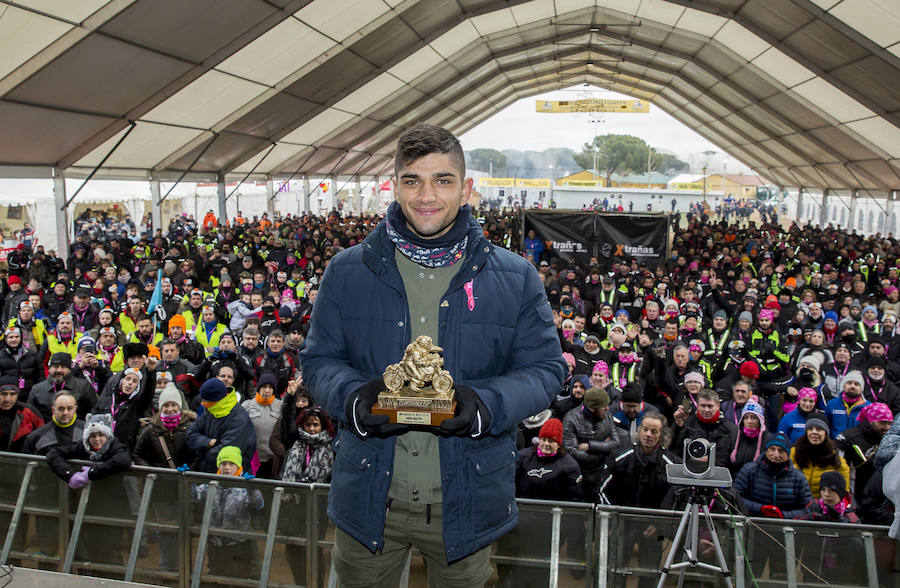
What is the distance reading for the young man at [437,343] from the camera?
194 centimetres

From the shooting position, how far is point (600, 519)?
3908 mm

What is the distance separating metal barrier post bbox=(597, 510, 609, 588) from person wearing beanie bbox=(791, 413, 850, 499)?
228cm

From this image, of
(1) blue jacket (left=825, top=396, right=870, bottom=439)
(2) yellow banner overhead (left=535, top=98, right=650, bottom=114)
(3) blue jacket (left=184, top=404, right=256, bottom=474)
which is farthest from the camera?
(2) yellow banner overhead (left=535, top=98, right=650, bottom=114)

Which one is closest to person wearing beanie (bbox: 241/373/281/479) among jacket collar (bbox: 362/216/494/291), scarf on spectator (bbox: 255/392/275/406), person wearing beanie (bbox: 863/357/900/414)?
Answer: scarf on spectator (bbox: 255/392/275/406)

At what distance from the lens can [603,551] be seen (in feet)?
12.7

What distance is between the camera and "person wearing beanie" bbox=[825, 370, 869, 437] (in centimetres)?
659

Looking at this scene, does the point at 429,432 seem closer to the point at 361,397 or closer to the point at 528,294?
the point at 361,397

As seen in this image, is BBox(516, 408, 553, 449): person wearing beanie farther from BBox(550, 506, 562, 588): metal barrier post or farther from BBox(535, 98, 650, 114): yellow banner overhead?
BBox(535, 98, 650, 114): yellow banner overhead

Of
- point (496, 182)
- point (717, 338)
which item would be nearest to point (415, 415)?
Result: point (717, 338)

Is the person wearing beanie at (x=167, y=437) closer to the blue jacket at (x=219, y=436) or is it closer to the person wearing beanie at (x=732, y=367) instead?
the blue jacket at (x=219, y=436)

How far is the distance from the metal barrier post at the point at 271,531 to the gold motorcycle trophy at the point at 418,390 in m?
2.71

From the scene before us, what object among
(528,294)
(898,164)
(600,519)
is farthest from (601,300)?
(898,164)

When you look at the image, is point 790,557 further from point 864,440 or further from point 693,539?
point 864,440

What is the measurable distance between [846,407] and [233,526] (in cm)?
584
